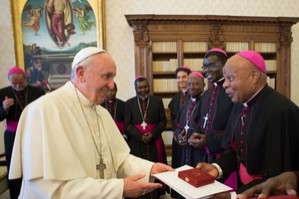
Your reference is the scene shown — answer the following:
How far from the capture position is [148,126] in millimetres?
4129

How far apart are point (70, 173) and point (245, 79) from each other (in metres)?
1.44

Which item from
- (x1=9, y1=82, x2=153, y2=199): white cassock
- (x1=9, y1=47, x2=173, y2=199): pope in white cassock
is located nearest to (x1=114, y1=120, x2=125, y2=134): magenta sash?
(x1=9, y1=47, x2=173, y2=199): pope in white cassock

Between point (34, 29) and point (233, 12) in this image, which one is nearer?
point (34, 29)

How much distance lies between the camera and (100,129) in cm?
192

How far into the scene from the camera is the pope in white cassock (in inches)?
59.0

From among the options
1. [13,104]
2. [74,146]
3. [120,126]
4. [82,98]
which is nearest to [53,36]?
[13,104]

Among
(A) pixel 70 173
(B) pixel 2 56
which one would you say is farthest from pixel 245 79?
(B) pixel 2 56

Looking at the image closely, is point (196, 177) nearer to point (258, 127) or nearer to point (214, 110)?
point (258, 127)

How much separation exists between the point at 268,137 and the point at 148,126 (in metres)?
2.43

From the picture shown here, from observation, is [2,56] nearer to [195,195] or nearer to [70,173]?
[70,173]

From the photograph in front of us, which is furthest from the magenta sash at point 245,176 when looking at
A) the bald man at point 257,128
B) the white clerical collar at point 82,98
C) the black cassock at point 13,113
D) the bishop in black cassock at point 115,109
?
the black cassock at point 13,113

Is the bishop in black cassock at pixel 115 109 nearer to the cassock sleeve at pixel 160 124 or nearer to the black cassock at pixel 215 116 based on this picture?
the cassock sleeve at pixel 160 124

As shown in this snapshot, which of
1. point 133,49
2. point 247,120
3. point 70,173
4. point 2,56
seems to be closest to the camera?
point 70,173

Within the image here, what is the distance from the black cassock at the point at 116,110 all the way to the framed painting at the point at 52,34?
2.01 m
